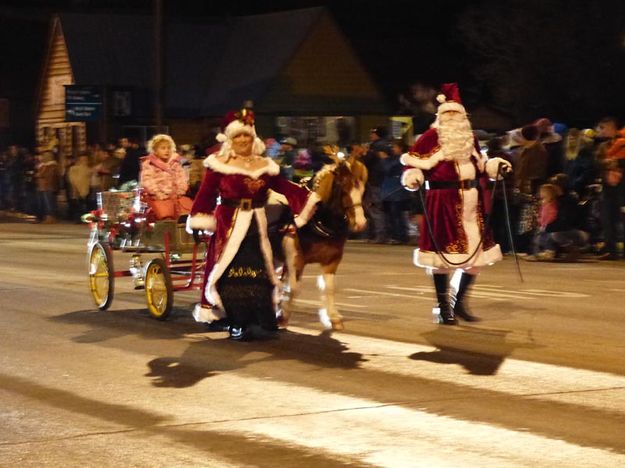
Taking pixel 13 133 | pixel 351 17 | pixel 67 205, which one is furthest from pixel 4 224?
pixel 351 17

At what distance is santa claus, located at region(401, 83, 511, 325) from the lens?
12.1m

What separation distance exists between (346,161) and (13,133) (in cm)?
4267

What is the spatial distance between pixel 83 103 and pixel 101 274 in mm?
24545

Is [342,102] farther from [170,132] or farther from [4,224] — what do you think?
[4,224]

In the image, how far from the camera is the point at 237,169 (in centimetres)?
1134

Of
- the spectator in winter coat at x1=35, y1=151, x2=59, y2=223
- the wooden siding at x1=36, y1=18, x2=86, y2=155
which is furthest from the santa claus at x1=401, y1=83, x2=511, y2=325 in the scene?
the wooden siding at x1=36, y1=18, x2=86, y2=155

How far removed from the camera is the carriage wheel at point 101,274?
45.0 feet

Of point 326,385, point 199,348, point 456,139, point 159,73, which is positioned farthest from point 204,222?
point 159,73

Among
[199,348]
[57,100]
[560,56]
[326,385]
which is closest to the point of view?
[326,385]

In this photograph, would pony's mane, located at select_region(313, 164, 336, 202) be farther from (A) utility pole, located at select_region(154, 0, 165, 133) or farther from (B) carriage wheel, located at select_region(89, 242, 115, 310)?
(A) utility pole, located at select_region(154, 0, 165, 133)

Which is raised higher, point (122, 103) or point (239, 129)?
point (122, 103)

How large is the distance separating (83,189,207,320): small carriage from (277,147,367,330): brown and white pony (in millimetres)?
1195

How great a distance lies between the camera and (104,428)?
811 cm

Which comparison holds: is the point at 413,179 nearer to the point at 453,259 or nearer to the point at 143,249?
the point at 453,259
